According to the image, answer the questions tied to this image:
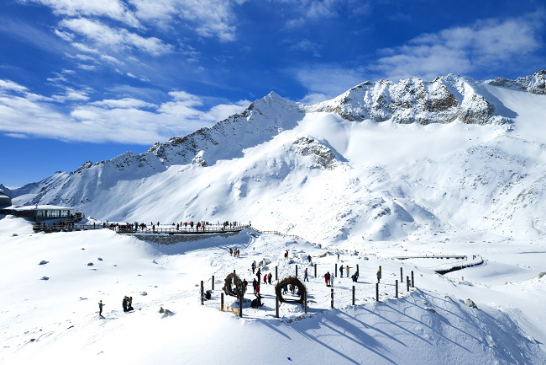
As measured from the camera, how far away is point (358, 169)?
293 ft

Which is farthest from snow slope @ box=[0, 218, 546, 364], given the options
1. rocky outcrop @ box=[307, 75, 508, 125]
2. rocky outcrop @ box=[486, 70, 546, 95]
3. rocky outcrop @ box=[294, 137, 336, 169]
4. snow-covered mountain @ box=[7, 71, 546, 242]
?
rocky outcrop @ box=[486, 70, 546, 95]

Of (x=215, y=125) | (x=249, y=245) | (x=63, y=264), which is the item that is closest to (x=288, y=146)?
(x=215, y=125)

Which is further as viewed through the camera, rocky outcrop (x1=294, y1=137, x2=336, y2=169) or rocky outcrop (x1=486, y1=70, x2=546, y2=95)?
rocky outcrop (x1=486, y1=70, x2=546, y2=95)

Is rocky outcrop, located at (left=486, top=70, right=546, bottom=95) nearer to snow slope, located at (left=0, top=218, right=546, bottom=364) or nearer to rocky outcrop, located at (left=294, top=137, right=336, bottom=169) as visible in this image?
rocky outcrop, located at (left=294, top=137, right=336, bottom=169)

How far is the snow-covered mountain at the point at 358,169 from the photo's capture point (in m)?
68.8

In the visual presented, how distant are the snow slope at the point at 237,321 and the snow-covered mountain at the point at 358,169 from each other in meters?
35.7

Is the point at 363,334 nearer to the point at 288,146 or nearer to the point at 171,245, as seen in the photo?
the point at 171,245

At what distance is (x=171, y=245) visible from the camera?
4244 cm

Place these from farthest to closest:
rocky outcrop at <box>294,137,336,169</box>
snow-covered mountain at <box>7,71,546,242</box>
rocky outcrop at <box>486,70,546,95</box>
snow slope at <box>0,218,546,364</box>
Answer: rocky outcrop at <box>486,70,546,95</box>
rocky outcrop at <box>294,137,336,169</box>
snow-covered mountain at <box>7,71,546,242</box>
snow slope at <box>0,218,546,364</box>

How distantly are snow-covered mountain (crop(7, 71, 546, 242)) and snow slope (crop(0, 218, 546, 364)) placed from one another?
3574cm

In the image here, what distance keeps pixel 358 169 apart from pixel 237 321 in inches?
3021

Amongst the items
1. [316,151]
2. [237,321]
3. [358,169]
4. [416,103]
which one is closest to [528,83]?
[416,103]

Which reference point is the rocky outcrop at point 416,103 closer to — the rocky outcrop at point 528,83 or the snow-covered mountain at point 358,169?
the snow-covered mountain at point 358,169

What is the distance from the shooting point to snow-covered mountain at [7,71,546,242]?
6881cm
